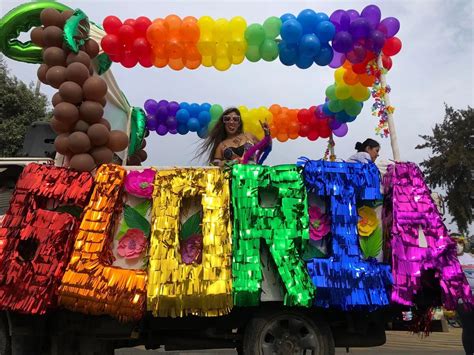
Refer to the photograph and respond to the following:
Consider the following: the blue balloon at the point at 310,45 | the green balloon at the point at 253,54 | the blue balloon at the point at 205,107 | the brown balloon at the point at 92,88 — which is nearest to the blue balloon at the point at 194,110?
the blue balloon at the point at 205,107

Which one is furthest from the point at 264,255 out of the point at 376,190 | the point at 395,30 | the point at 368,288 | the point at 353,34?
the point at 395,30

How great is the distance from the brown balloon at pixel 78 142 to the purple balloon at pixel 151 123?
11.4 ft

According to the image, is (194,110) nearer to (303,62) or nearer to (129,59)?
(129,59)

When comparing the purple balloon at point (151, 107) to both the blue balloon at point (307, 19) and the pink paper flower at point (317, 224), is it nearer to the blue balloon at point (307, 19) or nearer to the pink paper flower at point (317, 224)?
the blue balloon at point (307, 19)

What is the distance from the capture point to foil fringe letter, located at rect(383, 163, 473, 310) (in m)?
3.19

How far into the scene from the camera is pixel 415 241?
327 centimetres

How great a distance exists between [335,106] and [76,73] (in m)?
3.85

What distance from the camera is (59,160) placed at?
4.08m

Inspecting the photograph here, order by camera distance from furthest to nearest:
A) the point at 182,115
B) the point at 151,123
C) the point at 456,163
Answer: the point at 456,163 < the point at 151,123 < the point at 182,115

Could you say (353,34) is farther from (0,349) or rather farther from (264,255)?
(0,349)

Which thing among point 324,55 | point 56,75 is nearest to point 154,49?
point 56,75

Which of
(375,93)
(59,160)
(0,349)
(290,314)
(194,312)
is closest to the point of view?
(194,312)

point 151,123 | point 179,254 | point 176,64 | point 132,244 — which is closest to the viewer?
point 179,254

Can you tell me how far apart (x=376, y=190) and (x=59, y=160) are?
2.86 m
